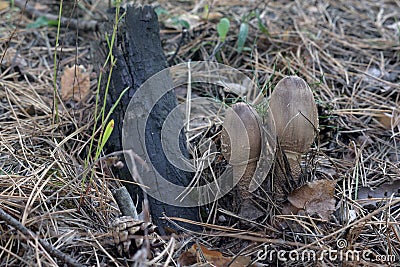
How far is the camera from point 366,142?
242 cm

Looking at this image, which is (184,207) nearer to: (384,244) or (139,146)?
(139,146)

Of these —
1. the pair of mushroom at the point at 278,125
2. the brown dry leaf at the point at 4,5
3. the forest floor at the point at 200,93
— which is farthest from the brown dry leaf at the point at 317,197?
the brown dry leaf at the point at 4,5

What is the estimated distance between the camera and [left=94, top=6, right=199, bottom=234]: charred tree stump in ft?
6.40

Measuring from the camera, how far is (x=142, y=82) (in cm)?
216

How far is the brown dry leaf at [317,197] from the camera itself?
1.82m

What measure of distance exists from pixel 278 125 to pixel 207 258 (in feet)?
1.95

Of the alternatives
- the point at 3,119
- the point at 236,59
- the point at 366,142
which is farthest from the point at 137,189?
the point at 236,59

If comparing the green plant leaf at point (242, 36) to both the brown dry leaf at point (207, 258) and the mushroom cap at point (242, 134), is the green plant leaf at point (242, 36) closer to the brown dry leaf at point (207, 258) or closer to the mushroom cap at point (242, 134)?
the mushroom cap at point (242, 134)

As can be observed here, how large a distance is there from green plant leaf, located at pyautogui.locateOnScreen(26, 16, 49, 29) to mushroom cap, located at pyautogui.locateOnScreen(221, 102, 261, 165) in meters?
2.13

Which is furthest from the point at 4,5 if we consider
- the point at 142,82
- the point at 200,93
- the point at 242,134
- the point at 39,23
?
the point at 242,134

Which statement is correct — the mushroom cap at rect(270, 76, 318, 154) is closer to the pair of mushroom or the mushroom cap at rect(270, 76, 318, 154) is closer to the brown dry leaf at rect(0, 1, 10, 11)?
the pair of mushroom

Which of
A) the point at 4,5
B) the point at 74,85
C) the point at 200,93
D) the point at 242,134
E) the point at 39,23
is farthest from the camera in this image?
the point at 4,5

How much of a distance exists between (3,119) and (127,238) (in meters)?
1.28

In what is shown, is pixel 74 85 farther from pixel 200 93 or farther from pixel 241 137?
pixel 241 137
